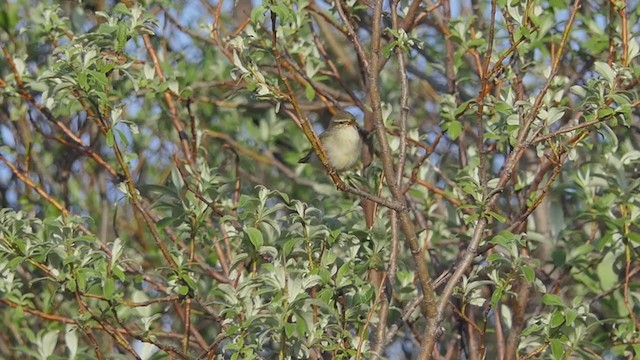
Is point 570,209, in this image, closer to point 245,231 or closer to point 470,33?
point 470,33

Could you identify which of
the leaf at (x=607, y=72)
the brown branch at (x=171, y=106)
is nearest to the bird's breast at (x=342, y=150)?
the brown branch at (x=171, y=106)

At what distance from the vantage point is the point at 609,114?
3.54 meters

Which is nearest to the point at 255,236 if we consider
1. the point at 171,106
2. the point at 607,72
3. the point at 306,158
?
the point at 607,72

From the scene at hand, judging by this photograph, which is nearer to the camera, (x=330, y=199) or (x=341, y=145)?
(x=330, y=199)

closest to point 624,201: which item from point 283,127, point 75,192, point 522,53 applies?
point 522,53

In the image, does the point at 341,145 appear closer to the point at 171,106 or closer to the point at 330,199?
the point at 330,199

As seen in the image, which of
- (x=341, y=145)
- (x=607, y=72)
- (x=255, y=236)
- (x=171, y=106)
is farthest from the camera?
(x=341, y=145)

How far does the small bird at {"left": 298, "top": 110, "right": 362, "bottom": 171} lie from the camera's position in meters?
5.74

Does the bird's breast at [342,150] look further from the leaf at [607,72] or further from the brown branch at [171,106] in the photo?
the leaf at [607,72]

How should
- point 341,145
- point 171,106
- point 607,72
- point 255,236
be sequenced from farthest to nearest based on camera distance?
point 341,145 → point 171,106 → point 607,72 → point 255,236

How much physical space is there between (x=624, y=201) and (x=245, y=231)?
1869 millimetres

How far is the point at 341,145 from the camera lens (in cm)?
586

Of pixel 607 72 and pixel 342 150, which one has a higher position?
pixel 607 72

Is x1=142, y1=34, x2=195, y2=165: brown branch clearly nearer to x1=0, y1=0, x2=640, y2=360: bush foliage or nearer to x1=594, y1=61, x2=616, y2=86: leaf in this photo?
x1=0, y1=0, x2=640, y2=360: bush foliage
